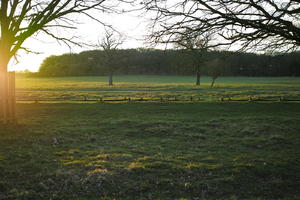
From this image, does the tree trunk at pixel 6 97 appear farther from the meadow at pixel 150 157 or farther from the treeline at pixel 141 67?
the treeline at pixel 141 67

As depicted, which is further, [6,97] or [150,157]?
[6,97]

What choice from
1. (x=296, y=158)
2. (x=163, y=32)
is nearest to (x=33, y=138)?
(x=163, y=32)

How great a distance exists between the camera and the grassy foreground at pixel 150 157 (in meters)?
5.95

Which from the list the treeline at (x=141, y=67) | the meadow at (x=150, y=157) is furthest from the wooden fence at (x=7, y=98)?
the treeline at (x=141, y=67)

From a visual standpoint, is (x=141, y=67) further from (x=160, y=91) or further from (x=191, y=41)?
(x=191, y=41)

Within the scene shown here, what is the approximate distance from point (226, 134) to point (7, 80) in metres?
9.72

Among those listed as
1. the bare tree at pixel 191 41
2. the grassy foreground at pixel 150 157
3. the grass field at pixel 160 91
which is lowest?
the grassy foreground at pixel 150 157

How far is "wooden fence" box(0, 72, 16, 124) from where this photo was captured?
12242mm

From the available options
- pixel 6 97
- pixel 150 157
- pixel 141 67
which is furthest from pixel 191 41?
pixel 141 67

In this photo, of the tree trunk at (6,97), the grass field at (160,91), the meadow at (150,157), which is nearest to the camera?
the meadow at (150,157)

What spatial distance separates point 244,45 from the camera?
725 centimetres

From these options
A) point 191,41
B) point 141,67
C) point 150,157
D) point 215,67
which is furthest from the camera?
point 141,67

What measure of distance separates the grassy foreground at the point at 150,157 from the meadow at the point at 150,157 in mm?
23

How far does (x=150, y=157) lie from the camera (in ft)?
27.1
